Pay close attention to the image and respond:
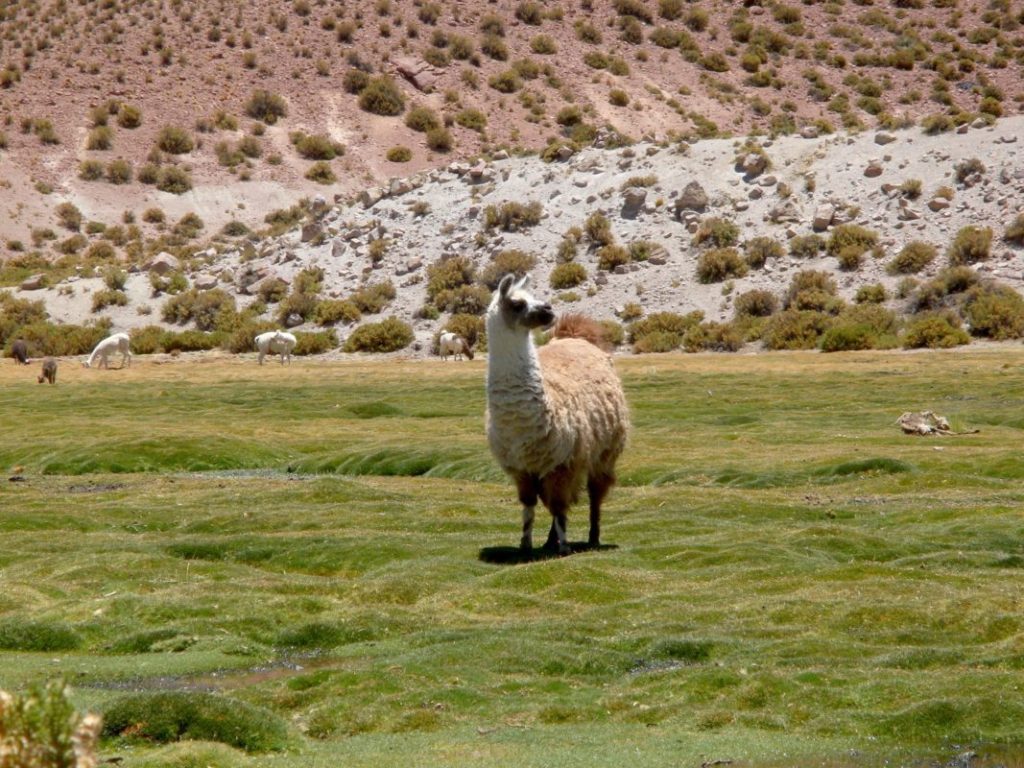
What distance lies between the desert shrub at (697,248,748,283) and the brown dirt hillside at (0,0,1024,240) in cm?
2882

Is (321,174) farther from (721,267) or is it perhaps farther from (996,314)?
(996,314)

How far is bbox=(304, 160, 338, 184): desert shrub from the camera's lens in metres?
97.9

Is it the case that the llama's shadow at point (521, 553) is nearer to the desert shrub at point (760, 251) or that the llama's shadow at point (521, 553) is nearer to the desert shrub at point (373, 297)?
the desert shrub at point (760, 251)

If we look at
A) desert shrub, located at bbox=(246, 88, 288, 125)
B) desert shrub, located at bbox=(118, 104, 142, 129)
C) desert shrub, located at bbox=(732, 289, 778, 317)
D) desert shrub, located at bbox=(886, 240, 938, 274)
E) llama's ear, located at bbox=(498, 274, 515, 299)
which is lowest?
desert shrub, located at bbox=(732, 289, 778, 317)

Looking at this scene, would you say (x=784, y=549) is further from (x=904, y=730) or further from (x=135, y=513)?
(x=135, y=513)

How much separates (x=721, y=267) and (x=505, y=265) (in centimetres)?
967

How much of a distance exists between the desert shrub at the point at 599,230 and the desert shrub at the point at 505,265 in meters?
2.75

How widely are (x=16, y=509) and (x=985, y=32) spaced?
327 ft

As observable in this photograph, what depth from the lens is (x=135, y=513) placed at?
909 inches

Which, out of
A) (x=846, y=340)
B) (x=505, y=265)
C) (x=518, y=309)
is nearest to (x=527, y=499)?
(x=518, y=309)

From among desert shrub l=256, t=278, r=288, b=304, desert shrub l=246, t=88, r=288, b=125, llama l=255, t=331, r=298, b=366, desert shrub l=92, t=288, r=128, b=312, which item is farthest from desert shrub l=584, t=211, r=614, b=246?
desert shrub l=246, t=88, r=288, b=125

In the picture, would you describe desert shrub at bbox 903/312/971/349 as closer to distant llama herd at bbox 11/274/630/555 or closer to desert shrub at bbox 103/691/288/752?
distant llama herd at bbox 11/274/630/555

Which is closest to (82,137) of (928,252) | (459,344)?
(459,344)

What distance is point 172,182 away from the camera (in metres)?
97.7
